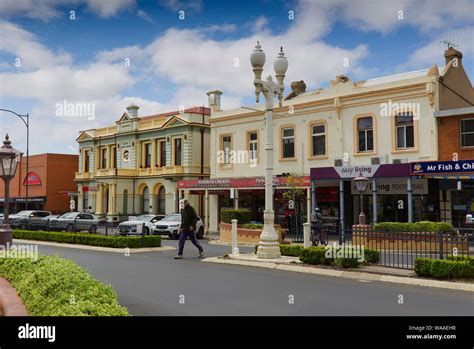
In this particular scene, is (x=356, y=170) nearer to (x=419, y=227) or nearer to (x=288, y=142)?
(x=288, y=142)

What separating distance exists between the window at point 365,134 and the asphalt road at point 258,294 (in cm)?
1465

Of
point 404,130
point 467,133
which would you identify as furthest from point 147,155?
point 467,133

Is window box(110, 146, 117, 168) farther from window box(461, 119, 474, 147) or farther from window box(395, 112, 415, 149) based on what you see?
window box(461, 119, 474, 147)

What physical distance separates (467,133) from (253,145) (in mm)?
12760

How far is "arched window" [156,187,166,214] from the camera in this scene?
40688mm

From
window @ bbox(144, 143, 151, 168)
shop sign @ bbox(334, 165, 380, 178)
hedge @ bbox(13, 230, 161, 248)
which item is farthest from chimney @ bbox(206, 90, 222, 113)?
hedge @ bbox(13, 230, 161, 248)

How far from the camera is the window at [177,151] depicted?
1526 inches

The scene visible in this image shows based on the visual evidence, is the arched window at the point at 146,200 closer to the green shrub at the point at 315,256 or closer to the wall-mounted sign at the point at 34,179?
the wall-mounted sign at the point at 34,179

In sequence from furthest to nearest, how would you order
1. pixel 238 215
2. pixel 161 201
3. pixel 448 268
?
pixel 161 201 < pixel 238 215 < pixel 448 268

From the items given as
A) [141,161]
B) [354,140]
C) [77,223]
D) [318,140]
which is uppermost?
[141,161]

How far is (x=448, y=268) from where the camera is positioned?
1077 cm

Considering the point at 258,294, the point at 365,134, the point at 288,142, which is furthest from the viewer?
the point at 288,142

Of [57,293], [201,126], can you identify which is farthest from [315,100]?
[57,293]

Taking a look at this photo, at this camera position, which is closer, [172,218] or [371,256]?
[371,256]
